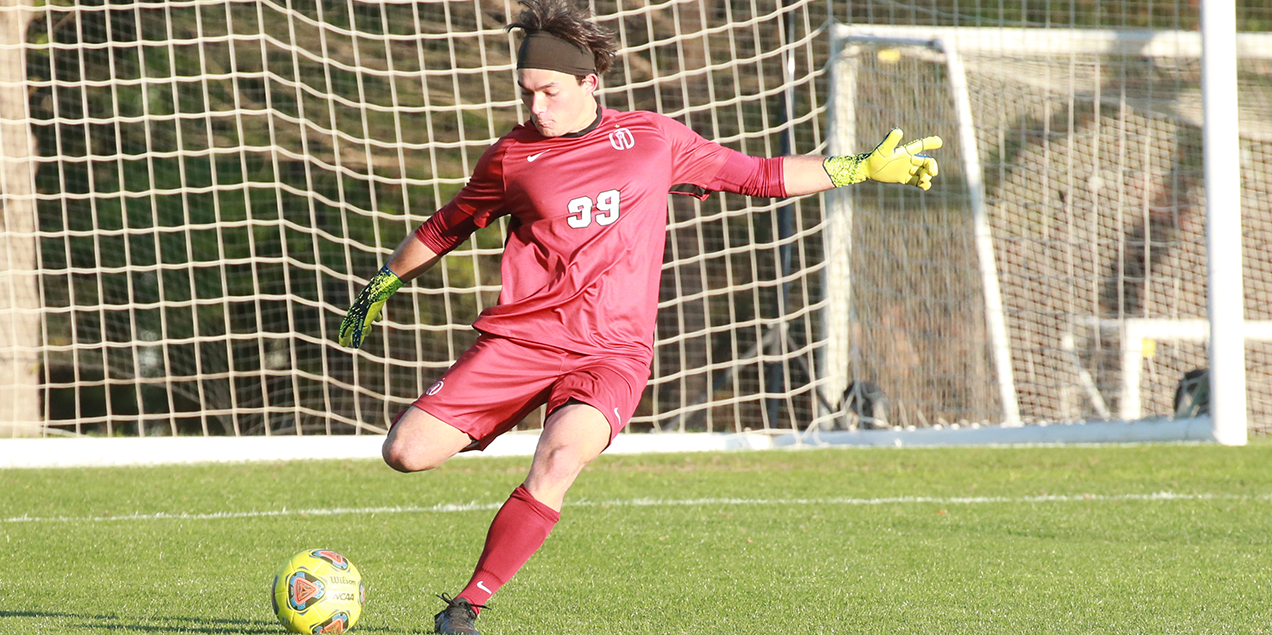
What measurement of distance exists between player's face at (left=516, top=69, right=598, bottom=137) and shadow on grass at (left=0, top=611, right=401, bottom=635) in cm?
164

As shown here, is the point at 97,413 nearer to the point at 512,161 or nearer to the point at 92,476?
the point at 92,476

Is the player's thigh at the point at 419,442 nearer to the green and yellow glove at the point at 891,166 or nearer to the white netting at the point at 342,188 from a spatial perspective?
the green and yellow glove at the point at 891,166

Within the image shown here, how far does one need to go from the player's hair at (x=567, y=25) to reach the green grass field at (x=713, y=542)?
181 cm

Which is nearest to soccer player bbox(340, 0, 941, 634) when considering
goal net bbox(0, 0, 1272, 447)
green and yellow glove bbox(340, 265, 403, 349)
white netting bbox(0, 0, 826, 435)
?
green and yellow glove bbox(340, 265, 403, 349)

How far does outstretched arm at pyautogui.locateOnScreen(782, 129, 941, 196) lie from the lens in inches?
171

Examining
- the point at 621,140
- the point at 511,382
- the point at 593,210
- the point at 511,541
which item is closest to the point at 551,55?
the point at 621,140

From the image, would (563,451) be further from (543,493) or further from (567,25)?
(567,25)

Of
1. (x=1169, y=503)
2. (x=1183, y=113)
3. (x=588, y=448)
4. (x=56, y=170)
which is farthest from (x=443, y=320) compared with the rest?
(x=588, y=448)

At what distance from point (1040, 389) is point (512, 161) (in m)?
8.33

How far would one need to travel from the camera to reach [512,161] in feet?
13.9

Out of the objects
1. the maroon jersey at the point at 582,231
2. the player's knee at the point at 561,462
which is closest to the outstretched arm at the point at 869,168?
the maroon jersey at the point at 582,231

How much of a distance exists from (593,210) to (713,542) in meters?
2.38

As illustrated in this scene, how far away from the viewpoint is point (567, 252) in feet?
13.5

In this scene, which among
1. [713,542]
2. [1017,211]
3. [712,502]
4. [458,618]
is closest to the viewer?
[458,618]
